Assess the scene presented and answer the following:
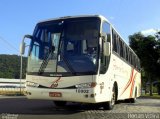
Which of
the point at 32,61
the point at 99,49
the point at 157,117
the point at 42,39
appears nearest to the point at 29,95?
the point at 32,61

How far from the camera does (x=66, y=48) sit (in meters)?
13.3

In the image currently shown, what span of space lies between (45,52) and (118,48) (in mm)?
4651

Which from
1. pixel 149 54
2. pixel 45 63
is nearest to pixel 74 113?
pixel 45 63

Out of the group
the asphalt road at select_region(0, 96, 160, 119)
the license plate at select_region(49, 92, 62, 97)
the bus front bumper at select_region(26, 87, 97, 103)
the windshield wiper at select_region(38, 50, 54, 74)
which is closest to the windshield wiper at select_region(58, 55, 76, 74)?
the windshield wiper at select_region(38, 50, 54, 74)

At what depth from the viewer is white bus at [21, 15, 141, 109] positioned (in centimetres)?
1285

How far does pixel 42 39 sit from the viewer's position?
551 inches

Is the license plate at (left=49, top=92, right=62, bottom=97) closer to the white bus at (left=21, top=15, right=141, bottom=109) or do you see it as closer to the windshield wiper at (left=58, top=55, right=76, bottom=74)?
the white bus at (left=21, top=15, right=141, bottom=109)

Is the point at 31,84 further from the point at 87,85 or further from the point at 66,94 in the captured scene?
the point at 87,85

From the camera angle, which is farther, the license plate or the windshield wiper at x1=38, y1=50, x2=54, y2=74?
the windshield wiper at x1=38, y1=50, x2=54, y2=74

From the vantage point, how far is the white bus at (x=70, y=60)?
12.9m

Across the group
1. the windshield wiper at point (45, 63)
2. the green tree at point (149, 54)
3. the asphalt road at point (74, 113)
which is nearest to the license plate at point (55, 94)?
the asphalt road at point (74, 113)

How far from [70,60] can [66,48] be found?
51cm

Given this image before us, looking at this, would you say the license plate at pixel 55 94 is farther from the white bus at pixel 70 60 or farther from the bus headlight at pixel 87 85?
the bus headlight at pixel 87 85

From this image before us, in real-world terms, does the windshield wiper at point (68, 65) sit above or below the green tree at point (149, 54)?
below
